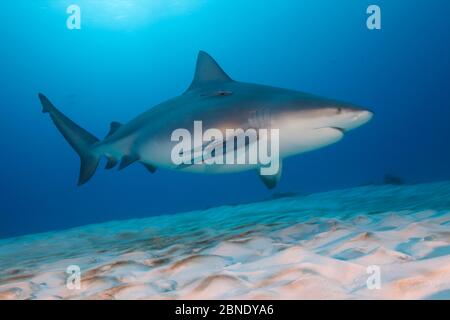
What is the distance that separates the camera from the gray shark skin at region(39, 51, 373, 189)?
416cm

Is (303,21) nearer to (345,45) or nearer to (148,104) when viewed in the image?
(345,45)

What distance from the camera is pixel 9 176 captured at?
295 ft

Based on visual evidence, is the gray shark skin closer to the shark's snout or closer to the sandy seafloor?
the shark's snout

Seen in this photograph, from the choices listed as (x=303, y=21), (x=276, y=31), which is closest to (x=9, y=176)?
(x=276, y=31)

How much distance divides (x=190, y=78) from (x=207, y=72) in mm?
79025

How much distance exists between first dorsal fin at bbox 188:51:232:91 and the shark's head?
1.81 m

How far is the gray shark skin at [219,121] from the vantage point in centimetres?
416

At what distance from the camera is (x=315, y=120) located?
4.12m
